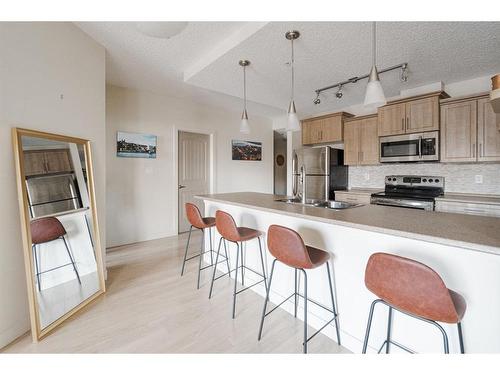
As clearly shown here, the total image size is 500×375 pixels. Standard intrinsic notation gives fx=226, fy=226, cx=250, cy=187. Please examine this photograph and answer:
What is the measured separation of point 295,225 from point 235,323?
0.93 meters

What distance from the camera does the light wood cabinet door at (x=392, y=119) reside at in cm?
324

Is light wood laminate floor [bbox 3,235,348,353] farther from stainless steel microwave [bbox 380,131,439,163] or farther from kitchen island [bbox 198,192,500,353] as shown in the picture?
stainless steel microwave [bbox 380,131,439,163]

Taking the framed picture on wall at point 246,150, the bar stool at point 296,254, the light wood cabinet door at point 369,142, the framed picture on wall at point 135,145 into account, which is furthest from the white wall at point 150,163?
the bar stool at point 296,254

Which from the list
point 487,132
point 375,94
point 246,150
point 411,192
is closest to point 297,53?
point 375,94

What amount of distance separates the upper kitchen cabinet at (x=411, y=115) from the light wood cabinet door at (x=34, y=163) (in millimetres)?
4057

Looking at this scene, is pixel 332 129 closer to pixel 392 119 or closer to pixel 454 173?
pixel 392 119

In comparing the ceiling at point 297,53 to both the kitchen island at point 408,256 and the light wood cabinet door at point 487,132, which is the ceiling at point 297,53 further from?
the kitchen island at point 408,256

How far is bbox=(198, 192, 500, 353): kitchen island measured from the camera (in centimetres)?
106

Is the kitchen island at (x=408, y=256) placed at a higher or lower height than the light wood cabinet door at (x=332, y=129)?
lower

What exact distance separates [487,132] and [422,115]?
692 millimetres

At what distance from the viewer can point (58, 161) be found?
1971 mm
